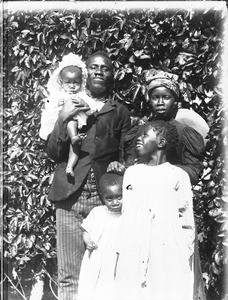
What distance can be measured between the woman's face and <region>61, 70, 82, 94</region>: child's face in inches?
21.8

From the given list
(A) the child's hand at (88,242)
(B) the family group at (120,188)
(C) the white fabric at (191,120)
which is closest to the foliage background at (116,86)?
(C) the white fabric at (191,120)

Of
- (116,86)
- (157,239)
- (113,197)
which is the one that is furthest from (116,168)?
(116,86)

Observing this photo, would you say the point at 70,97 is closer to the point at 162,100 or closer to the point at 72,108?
the point at 72,108

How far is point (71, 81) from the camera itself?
4477 mm

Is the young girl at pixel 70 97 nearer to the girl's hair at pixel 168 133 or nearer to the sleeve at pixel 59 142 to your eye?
the sleeve at pixel 59 142

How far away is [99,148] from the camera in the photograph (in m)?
4.38

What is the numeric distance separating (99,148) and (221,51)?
121 cm

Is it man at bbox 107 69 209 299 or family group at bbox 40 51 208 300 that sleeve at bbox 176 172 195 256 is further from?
man at bbox 107 69 209 299

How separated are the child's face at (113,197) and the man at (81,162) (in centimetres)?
12

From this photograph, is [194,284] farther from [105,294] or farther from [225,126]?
[225,126]

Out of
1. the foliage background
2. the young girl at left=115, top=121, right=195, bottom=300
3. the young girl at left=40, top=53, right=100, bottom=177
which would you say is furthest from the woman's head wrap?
the young girl at left=115, top=121, right=195, bottom=300

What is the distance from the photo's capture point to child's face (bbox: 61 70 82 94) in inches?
175

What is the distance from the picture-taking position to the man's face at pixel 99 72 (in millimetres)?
4418

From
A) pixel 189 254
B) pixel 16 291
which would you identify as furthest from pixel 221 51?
pixel 16 291
